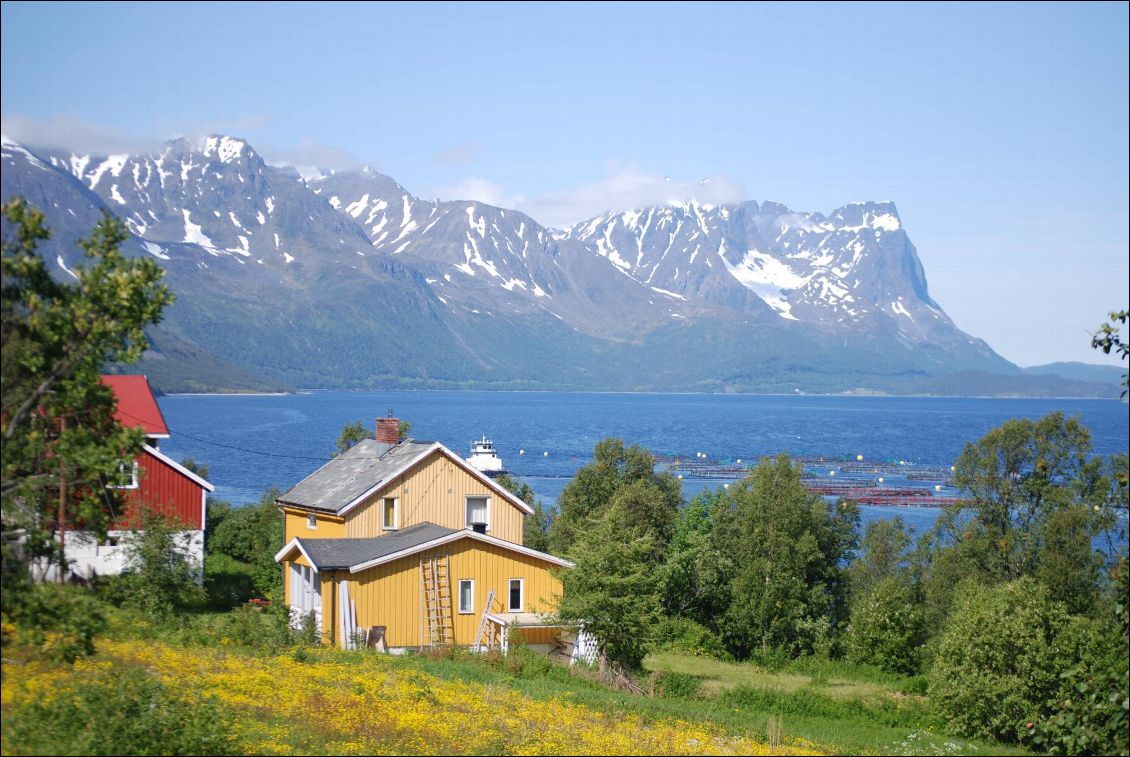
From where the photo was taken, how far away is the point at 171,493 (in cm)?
3619

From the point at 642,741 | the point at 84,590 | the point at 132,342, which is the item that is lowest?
the point at 642,741

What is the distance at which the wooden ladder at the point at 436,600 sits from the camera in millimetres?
32438

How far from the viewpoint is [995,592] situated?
31.1m

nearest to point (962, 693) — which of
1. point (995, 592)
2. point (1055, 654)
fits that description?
point (1055, 654)

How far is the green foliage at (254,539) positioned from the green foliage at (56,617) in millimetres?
27843

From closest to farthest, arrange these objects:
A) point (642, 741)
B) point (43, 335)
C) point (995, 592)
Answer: point (43, 335)
point (642, 741)
point (995, 592)

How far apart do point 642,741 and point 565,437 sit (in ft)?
549

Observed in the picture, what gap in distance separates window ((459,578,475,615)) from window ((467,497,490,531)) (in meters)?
5.27

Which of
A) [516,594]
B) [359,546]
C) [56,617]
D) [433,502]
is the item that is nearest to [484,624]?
[516,594]

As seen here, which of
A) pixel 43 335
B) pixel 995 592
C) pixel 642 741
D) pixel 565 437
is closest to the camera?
pixel 43 335

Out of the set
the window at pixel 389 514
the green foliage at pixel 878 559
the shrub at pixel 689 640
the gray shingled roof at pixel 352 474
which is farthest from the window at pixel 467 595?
the green foliage at pixel 878 559

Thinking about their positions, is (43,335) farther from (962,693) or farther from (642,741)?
(962,693)

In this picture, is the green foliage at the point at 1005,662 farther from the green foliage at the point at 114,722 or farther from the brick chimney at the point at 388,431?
the brick chimney at the point at 388,431

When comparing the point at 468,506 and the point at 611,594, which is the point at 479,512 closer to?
the point at 468,506
